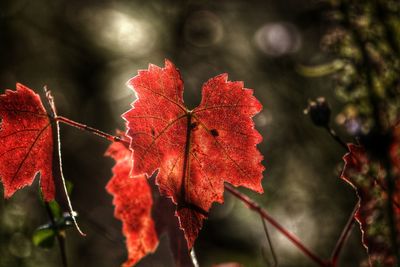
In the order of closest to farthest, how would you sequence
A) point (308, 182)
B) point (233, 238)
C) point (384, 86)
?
point (384, 86), point (308, 182), point (233, 238)

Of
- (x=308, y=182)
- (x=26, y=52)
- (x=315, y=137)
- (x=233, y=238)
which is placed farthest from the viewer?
(x=26, y=52)

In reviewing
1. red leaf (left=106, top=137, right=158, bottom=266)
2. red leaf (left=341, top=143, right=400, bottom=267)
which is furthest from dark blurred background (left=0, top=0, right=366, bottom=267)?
red leaf (left=341, top=143, right=400, bottom=267)

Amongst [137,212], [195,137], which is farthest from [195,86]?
[195,137]

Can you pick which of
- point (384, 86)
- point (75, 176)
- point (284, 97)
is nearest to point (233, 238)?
point (284, 97)

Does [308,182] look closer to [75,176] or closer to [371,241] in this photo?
[371,241]

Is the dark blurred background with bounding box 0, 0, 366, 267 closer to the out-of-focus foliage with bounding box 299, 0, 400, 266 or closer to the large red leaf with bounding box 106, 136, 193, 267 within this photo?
the large red leaf with bounding box 106, 136, 193, 267

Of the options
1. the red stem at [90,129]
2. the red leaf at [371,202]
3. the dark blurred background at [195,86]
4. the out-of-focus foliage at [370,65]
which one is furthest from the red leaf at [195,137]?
the dark blurred background at [195,86]
